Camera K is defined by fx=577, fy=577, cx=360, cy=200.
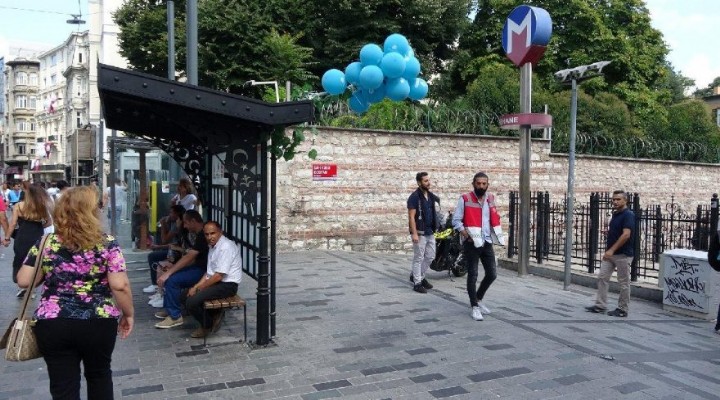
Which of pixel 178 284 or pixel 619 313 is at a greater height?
pixel 178 284

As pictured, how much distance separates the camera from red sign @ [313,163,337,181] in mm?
13645

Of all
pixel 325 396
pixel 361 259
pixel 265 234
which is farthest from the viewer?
pixel 361 259

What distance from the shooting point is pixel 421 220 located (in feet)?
29.7

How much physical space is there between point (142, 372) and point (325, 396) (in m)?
1.77

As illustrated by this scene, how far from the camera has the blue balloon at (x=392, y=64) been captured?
1177 centimetres

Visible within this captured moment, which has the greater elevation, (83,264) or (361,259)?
(83,264)

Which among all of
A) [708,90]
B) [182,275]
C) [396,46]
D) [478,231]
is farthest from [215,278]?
[708,90]

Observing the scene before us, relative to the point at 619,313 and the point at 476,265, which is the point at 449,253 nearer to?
the point at 476,265

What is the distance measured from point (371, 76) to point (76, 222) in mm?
8770

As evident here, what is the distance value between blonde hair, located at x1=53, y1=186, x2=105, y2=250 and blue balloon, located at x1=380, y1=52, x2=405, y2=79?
8.93 metres

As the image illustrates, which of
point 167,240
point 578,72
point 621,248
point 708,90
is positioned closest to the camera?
point 621,248

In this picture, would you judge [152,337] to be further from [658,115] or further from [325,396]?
[658,115]

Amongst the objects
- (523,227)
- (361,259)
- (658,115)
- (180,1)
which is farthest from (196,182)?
(658,115)

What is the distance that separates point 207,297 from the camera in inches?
237
